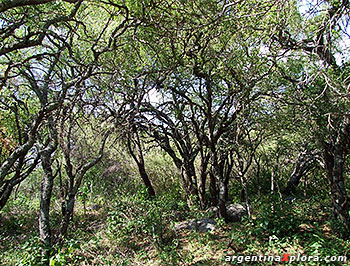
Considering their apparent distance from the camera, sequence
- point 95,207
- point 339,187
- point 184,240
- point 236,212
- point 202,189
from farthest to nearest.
→ point 95,207, point 202,189, point 236,212, point 184,240, point 339,187

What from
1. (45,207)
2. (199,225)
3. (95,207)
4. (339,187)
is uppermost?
(45,207)

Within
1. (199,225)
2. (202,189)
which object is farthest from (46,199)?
(202,189)

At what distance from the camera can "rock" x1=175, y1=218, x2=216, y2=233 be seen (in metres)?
5.14

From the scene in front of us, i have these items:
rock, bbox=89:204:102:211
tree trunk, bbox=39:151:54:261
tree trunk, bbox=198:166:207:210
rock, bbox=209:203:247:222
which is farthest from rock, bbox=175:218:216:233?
rock, bbox=89:204:102:211

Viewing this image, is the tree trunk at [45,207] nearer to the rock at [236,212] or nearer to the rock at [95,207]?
the rock at [95,207]

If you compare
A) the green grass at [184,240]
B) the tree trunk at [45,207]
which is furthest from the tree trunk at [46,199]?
the green grass at [184,240]

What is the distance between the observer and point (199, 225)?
17.5 ft

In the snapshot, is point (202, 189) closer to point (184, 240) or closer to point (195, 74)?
point (184, 240)

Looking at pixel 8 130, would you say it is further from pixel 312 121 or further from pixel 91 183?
pixel 312 121

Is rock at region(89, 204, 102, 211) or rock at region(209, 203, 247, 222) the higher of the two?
rock at region(89, 204, 102, 211)

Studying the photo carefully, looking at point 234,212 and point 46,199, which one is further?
point 234,212

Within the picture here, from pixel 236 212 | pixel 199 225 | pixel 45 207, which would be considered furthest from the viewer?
pixel 236 212

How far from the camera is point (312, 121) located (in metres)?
4.32

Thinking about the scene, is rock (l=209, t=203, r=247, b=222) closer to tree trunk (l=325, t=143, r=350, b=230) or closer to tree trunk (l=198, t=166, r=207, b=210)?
tree trunk (l=198, t=166, r=207, b=210)
